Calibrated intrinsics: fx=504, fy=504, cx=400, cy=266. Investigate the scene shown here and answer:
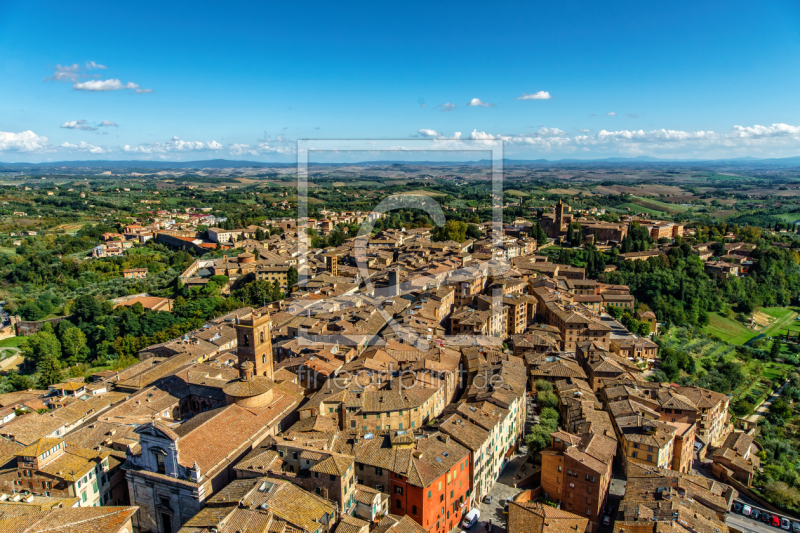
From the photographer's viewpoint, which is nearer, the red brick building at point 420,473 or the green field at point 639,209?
the red brick building at point 420,473

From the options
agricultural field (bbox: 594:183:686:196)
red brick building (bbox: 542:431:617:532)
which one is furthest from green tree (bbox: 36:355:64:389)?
agricultural field (bbox: 594:183:686:196)

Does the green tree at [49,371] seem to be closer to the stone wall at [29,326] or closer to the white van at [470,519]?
the stone wall at [29,326]

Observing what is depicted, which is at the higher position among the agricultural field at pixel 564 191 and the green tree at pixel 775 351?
the agricultural field at pixel 564 191

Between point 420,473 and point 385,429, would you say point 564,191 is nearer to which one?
point 385,429

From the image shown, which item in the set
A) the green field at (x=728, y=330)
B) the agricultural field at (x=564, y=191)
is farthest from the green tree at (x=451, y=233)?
the agricultural field at (x=564, y=191)

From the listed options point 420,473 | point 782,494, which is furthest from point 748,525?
point 420,473

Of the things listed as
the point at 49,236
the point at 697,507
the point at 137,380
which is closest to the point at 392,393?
the point at 697,507

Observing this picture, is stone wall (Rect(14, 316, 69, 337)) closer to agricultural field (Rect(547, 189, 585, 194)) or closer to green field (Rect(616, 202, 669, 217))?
green field (Rect(616, 202, 669, 217))
